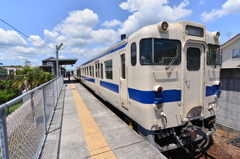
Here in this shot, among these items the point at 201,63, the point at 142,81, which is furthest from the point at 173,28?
the point at 142,81

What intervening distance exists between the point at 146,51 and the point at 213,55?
200 centimetres

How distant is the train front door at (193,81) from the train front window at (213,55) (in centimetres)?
29

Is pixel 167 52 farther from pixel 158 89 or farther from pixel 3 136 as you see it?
pixel 3 136

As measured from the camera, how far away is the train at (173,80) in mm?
3006

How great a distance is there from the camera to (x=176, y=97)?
10.4 ft

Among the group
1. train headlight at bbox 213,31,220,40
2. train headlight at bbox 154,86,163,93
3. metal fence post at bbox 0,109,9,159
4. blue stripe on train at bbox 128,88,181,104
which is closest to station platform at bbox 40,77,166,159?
blue stripe on train at bbox 128,88,181,104

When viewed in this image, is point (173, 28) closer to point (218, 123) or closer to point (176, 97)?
point (176, 97)

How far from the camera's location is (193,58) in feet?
11.2

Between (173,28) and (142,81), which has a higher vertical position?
(173,28)

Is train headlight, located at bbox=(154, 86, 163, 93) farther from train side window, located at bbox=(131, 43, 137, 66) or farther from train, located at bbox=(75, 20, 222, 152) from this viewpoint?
train side window, located at bbox=(131, 43, 137, 66)

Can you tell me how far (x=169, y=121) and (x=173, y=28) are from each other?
209 centimetres

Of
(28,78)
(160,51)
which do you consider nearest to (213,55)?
(160,51)

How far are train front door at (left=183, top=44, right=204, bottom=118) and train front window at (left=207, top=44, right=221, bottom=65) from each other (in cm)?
29

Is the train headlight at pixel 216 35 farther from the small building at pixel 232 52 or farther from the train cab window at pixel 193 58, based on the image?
the small building at pixel 232 52
